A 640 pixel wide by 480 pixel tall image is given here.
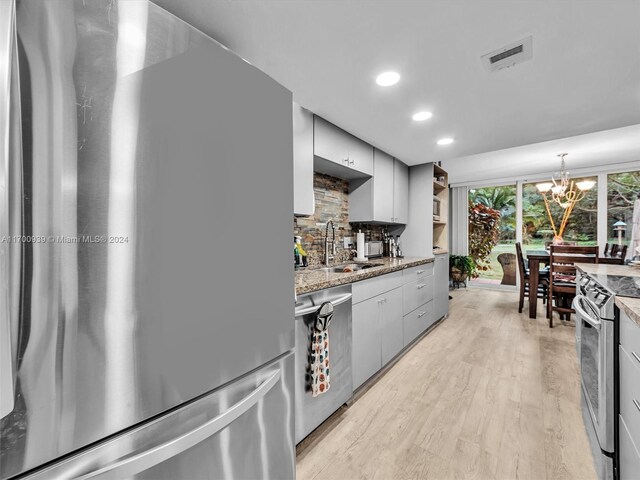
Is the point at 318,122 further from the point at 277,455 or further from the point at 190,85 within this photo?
the point at 277,455

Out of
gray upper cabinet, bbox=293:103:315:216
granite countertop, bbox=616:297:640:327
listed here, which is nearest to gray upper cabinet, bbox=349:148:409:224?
gray upper cabinet, bbox=293:103:315:216

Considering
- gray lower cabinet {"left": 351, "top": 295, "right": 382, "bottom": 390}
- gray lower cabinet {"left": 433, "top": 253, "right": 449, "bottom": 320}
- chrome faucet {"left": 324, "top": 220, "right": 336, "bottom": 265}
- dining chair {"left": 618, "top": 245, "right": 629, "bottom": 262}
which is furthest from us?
dining chair {"left": 618, "top": 245, "right": 629, "bottom": 262}

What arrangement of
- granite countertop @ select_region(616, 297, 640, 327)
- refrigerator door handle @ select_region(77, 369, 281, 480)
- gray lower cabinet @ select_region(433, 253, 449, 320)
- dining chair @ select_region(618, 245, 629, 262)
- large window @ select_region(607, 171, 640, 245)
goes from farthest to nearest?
large window @ select_region(607, 171, 640, 245) → dining chair @ select_region(618, 245, 629, 262) → gray lower cabinet @ select_region(433, 253, 449, 320) → granite countertop @ select_region(616, 297, 640, 327) → refrigerator door handle @ select_region(77, 369, 281, 480)

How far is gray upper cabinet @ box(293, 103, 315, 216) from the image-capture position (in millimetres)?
1994

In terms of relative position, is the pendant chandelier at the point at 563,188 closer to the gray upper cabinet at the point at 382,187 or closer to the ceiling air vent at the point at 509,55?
the gray upper cabinet at the point at 382,187

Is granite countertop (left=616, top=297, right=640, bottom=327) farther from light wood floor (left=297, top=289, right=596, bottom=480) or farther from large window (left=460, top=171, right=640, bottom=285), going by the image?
large window (left=460, top=171, right=640, bottom=285)

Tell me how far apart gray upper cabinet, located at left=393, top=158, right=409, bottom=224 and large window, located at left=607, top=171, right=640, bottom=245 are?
382 cm

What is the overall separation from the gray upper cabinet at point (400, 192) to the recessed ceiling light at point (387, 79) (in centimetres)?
171

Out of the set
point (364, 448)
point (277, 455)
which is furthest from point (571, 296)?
point (277, 455)

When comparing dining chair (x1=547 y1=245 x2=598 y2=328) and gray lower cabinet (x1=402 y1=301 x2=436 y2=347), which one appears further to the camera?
dining chair (x1=547 y1=245 x2=598 y2=328)

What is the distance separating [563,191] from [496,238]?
1856 mm

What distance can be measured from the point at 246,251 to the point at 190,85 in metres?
0.47

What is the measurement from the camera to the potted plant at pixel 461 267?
18.9 feet

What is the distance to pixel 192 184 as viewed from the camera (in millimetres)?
718
